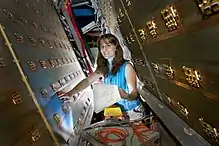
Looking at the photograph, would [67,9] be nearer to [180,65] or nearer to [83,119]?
[83,119]

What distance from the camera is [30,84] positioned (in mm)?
1993

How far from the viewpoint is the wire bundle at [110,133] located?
2.09 m

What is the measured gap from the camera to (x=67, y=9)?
5.12m

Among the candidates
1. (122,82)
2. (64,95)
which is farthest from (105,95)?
(122,82)

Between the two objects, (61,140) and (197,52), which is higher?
(197,52)

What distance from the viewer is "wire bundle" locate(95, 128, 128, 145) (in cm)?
209

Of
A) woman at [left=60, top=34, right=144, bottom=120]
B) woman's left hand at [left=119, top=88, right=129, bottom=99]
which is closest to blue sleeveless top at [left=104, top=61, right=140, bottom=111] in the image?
woman at [left=60, top=34, right=144, bottom=120]

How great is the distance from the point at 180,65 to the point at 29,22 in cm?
123

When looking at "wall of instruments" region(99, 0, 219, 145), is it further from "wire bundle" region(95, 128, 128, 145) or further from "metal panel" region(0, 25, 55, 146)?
"metal panel" region(0, 25, 55, 146)

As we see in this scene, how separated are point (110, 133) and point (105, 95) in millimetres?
446

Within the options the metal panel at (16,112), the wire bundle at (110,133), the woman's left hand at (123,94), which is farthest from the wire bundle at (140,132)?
the metal panel at (16,112)

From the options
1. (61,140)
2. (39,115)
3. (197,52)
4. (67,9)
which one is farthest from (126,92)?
(67,9)

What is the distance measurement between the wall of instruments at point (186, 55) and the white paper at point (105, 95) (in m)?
0.41

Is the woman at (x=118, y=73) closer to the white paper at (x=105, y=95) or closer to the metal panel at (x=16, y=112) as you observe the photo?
the white paper at (x=105, y=95)
